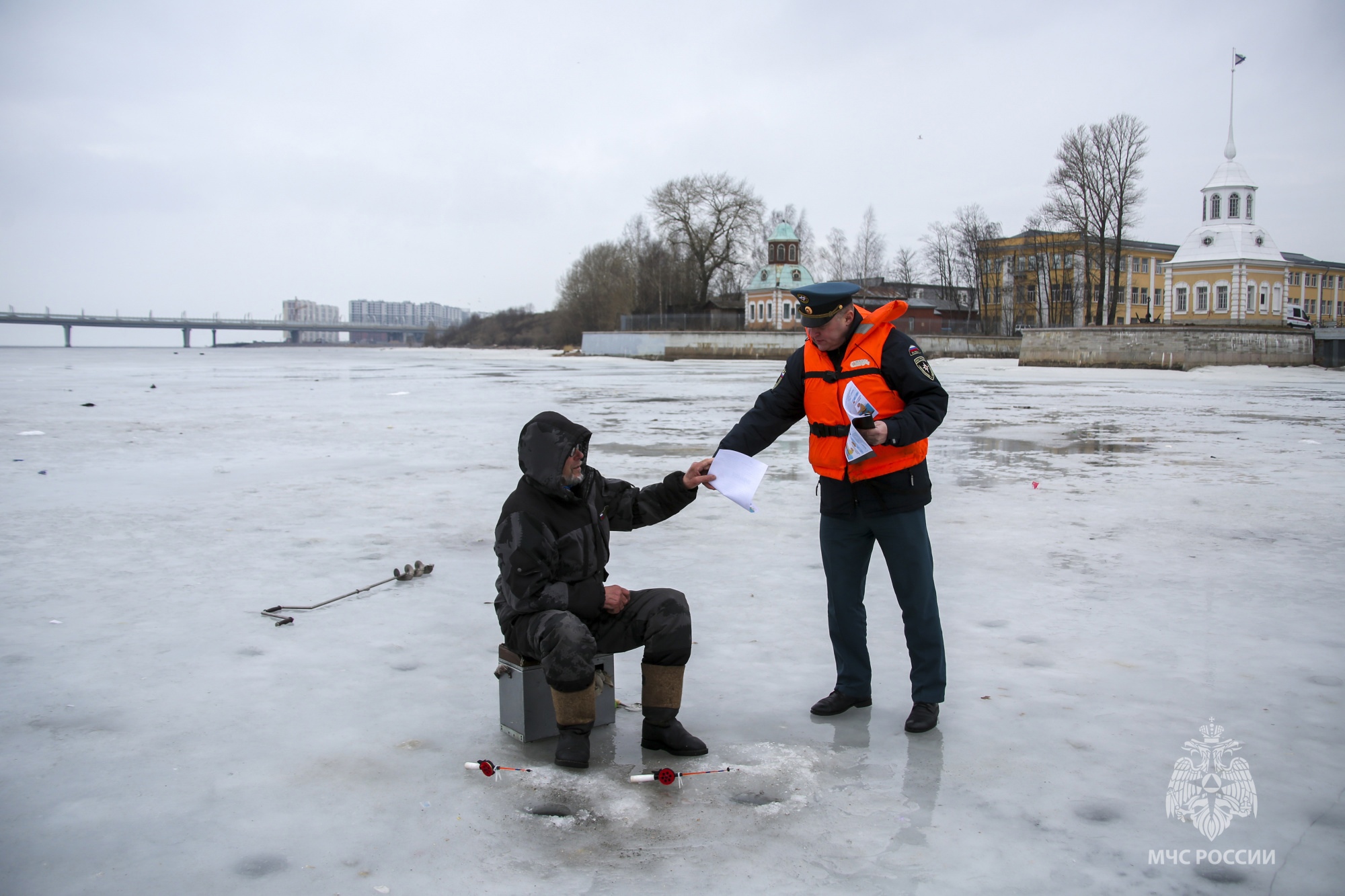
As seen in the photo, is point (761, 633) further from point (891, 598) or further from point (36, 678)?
point (36, 678)

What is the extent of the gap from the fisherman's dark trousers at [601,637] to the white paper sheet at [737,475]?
0.45 meters

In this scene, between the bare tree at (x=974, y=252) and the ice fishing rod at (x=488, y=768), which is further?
the bare tree at (x=974, y=252)

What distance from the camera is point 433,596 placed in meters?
5.34

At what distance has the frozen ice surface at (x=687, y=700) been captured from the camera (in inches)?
104

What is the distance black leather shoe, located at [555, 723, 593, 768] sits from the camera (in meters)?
3.20

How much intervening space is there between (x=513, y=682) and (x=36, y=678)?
2265 mm

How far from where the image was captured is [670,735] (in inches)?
129

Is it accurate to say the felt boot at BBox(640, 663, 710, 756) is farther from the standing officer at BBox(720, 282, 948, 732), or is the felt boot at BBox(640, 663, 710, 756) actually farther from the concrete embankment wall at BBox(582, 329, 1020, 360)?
the concrete embankment wall at BBox(582, 329, 1020, 360)

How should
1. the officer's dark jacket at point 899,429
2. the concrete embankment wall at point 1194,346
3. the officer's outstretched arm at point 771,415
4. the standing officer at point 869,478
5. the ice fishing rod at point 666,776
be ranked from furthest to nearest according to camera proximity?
the concrete embankment wall at point 1194,346
the officer's outstretched arm at point 771,415
the standing officer at point 869,478
the officer's dark jacket at point 899,429
the ice fishing rod at point 666,776

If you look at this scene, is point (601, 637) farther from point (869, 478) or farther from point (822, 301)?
point (822, 301)

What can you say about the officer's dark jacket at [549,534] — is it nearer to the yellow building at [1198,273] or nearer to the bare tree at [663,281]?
the yellow building at [1198,273]

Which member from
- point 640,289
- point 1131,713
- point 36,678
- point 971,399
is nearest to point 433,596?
point 36,678

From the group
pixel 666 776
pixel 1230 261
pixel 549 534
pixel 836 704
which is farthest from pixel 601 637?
pixel 1230 261

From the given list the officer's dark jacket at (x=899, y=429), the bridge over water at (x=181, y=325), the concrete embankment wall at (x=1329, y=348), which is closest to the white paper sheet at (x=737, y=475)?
the officer's dark jacket at (x=899, y=429)
